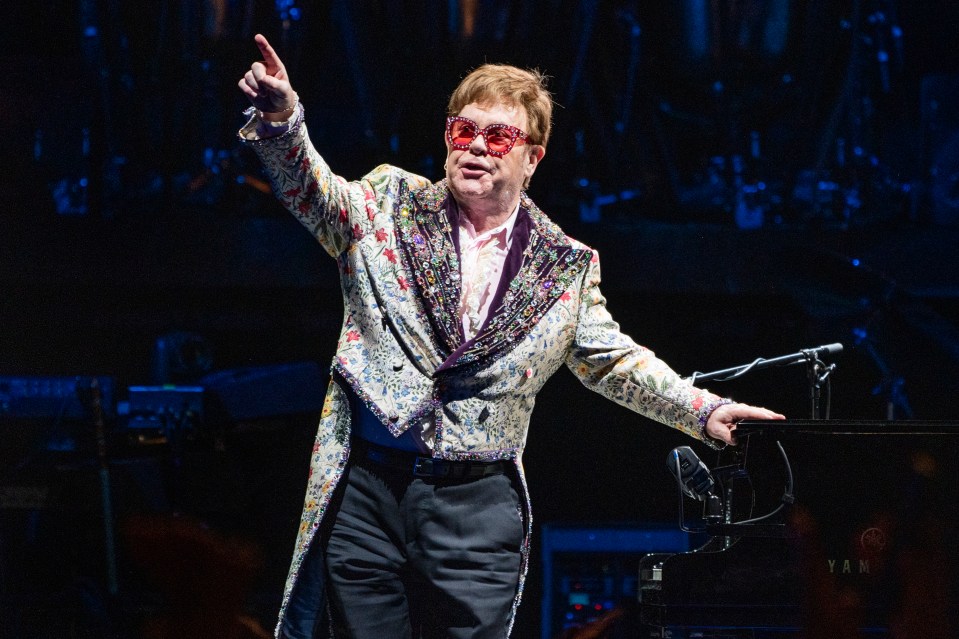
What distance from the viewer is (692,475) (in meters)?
2.26

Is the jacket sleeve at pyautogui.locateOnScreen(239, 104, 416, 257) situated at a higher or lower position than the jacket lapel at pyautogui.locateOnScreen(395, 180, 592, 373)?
higher

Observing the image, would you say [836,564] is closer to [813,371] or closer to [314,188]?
[813,371]

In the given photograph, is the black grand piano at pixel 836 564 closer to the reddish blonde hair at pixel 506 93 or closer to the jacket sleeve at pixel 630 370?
the jacket sleeve at pixel 630 370

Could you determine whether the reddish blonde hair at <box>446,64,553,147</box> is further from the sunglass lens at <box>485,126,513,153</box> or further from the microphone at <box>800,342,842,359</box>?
the microphone at <box>800,342,842,359</box>

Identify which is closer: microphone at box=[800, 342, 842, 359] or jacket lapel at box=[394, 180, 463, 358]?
jacket lapel at box=[394, 180, 463, 358]

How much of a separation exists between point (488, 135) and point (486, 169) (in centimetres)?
7

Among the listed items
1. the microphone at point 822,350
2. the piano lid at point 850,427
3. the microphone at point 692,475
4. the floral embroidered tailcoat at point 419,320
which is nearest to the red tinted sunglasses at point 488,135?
the floral embroidered tailcoat at point 419,320

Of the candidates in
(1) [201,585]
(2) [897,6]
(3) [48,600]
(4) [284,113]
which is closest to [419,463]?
(4) [284,113]

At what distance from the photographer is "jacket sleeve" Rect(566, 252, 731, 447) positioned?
6.64 feet

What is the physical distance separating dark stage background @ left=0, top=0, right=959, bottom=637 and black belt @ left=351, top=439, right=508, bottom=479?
2.07 metres

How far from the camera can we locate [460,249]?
193 cm

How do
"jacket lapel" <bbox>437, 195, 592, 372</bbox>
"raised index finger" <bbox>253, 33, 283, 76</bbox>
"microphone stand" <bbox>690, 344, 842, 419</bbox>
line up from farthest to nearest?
"microphone stand" <bbox>690, 344, 842, 419</bbox>, "jacket lapel" <bbox>437, 195, 592, 372</bbox>, "raised index finger" <bbox>253, 33, 283, 76</bbox>

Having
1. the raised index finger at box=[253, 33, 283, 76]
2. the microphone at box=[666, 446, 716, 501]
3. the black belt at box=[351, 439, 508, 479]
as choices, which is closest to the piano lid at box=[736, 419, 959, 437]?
the microphone at box=[666, 446, 716, 501]

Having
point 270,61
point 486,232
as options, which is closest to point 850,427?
point 486,232
